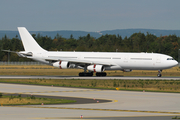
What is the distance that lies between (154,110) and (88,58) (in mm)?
42573

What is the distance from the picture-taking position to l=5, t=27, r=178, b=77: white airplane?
59.7 meters

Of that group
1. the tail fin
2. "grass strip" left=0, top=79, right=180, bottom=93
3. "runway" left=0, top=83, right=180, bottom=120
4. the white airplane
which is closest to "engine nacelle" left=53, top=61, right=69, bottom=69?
the white airplane

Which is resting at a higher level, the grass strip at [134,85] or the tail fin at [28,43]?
the tail fin at [28,43]

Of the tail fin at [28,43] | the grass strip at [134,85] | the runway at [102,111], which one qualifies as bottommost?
Result: the grass strip at [134,85]

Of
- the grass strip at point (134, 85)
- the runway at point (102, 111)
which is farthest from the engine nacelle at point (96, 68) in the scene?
the runway at point (102, 111)

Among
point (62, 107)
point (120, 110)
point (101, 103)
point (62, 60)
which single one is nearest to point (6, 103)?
point (62, 107)

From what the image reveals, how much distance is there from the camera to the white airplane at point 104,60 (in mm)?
59656

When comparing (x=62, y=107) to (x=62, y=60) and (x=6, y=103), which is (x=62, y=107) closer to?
(x=6, y=103)

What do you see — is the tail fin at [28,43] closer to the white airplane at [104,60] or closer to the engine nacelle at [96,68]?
the white airplane at [104,60]

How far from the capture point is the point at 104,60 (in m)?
63.0

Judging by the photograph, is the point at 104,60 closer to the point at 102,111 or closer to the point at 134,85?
the point at 134,85

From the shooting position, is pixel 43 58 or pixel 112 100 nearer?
pixel 112 100

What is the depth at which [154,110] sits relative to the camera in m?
22.6

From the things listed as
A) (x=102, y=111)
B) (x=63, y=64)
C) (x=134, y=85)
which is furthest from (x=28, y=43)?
(x=102, y=111)
